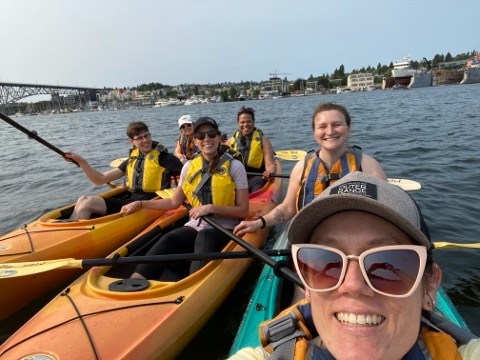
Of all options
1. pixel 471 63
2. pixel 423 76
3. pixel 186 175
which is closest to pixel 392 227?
pixel 186 175

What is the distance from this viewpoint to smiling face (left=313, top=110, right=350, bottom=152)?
3.15 metres

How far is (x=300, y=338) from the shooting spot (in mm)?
1268

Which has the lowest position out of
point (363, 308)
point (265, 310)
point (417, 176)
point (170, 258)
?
point (417, 176)

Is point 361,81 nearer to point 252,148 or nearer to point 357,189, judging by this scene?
point 252,148

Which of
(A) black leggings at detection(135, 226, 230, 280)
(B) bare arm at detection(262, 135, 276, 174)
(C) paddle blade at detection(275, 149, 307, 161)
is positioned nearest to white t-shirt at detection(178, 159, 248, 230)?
(A) black leggings at detection(135, 226, 230, 280)

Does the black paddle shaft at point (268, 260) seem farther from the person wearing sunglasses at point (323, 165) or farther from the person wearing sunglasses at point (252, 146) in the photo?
the person wearing sunglasses at point (252, 146)

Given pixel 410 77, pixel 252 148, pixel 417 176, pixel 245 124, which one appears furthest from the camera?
pixel 410 77

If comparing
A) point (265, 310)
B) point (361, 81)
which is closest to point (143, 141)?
point (265, 310)

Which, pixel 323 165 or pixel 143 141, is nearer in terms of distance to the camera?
pixel 323 165

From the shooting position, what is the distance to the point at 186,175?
4.07m

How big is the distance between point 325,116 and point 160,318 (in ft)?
7.14

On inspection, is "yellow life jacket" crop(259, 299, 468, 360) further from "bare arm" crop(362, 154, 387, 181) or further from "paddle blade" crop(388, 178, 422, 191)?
"paddle blade" crop(388, 178, 422, 191)

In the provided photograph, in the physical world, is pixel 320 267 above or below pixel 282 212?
above

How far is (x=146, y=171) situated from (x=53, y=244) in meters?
1.55
